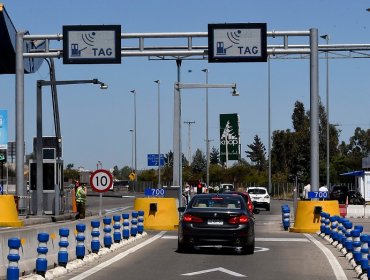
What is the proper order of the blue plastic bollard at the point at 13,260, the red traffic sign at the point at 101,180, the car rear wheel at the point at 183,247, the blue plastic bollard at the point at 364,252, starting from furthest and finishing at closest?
the red traffic sign at the point at 101,180, the car rear wheel at the point at 183,247, the blue plastic bollard at the point at 364,252, the blue plastic bollard at the point at 13,260

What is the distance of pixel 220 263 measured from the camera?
19078mm

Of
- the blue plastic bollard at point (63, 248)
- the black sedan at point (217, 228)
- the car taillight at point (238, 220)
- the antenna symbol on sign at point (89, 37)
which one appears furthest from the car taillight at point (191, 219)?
the antenna symbol on sign at point (89, 37)

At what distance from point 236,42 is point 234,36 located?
0.24 metres

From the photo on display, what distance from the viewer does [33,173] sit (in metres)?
41.6

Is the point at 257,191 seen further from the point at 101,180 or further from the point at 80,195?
the point at 101,180

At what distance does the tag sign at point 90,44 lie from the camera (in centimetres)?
3431

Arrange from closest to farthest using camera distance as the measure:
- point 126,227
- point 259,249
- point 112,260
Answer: point 112,260
point 259,249
point 126,227

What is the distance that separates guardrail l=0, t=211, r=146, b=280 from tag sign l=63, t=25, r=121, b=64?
12256 millimetres

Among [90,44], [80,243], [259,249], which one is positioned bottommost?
[259,249]

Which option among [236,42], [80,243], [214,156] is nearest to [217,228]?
[80,243]

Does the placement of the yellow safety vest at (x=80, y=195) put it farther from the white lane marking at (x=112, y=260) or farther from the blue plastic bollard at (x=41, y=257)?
the blue plastic bollard at (x=41, y=257)

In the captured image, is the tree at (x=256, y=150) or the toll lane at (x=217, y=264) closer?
the toll lane at (x=217, y=264)

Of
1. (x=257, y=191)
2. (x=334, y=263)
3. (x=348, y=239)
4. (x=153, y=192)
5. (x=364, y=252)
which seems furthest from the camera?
(x=257, y=191)

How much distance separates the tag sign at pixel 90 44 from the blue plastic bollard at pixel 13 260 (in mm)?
21126
